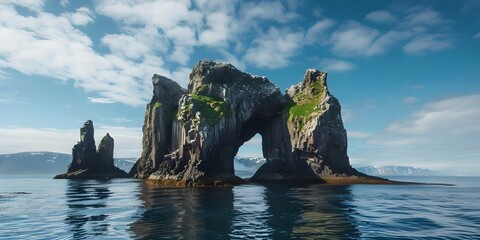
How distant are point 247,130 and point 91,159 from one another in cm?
7986

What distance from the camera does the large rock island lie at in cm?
8356

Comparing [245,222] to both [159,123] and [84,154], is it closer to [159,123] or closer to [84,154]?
[159,123]

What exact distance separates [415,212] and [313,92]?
253ft

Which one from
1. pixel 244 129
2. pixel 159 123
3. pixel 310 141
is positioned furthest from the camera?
pixel 159 123

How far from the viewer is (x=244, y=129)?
11412 centimetres

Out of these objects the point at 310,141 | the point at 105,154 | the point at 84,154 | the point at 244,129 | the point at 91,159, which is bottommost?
the point at 91,159

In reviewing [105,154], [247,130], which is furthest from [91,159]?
[247,130]

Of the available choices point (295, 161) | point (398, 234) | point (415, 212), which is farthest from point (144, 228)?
point (295, 161)

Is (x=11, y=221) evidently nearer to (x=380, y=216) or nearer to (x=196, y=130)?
(x=380, y=216)

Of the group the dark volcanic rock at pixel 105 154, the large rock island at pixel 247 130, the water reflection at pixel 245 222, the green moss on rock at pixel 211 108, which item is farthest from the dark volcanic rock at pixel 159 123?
the water reflection at pixel 245 222

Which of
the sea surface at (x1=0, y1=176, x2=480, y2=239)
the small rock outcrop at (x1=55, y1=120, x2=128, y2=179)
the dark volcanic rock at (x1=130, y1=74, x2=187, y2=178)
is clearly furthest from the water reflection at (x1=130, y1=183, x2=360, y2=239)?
the small rock outcrop at (x1=55, y1=120, x2=128, y2=179)

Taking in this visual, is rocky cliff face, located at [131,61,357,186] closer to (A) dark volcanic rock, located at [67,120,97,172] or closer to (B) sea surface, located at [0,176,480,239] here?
(B) sea surface, located at [0,176,480,239]

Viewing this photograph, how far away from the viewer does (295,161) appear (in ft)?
319

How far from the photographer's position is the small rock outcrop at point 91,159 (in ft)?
470
